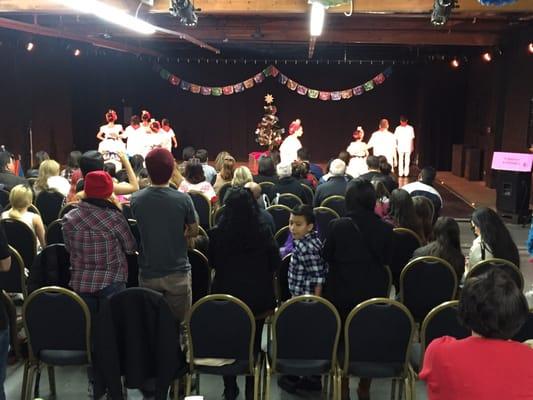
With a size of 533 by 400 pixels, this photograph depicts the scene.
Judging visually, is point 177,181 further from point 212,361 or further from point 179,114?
point 179,114

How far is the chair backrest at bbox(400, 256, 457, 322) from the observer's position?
12.6 ft

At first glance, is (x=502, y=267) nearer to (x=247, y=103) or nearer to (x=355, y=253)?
(x=355, y=253)

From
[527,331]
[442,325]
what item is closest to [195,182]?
[442,325]

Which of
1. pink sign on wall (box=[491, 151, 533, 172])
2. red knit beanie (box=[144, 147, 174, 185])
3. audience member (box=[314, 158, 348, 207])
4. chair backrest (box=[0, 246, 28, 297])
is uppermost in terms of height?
red knit beanie (box=[144, 147, 174, 185])

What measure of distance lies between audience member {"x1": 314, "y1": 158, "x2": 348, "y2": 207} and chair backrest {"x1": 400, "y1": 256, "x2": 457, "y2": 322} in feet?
8.20

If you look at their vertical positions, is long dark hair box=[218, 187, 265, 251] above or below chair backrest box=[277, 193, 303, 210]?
above

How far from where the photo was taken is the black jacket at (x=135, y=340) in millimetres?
2922

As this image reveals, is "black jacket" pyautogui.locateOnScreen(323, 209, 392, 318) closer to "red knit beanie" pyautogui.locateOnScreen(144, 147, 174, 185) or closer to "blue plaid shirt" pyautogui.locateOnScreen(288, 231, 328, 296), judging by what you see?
"blue plaid shirt" pyautogui.locateOnScreen(288, 231, 328, 296)

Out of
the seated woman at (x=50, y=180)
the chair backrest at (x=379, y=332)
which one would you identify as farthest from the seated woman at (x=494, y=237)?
the seated woman at (x=50, y=180)

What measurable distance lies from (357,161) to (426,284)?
24.6 feet

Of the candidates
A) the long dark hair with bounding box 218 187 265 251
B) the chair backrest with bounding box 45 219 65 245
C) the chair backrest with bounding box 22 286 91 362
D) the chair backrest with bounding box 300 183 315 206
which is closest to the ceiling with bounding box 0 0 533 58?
the chair backrest with bounding box 300 183 315 206

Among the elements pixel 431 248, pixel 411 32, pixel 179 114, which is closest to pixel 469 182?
pixel 411 32

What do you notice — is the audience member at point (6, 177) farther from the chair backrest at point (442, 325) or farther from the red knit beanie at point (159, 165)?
the chair backrest at point (442, 325)

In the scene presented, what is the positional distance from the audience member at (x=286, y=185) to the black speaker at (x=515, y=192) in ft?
13.1
